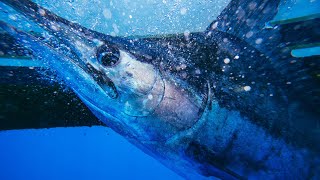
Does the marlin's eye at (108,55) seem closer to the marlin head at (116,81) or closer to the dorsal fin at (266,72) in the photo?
the marlin head at (116,81)

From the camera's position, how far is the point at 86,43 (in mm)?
→ 2023

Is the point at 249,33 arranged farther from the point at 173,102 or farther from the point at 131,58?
the point at 131,58

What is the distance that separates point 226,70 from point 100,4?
8098 millimetres

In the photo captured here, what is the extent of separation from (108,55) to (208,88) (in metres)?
1.09

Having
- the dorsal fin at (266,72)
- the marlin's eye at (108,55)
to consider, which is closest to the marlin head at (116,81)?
the marlin's eye at (108,55)

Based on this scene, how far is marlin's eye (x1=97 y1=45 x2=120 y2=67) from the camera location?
205 cm

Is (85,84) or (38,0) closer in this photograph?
(85,84)

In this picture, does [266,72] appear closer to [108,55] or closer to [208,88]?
[208,88]

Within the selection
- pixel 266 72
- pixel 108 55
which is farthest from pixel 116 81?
pixel 266 72

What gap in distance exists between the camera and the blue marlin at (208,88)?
6.79ft

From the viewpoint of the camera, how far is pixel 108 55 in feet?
6.81

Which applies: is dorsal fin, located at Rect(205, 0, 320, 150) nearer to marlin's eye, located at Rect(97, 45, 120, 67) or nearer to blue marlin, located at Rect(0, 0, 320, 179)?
blue marlin, located at Rect(0, 0, 320, 179)

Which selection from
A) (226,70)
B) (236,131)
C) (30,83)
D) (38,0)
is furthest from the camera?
(38,0)

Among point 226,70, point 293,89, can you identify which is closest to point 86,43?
point 226,70
